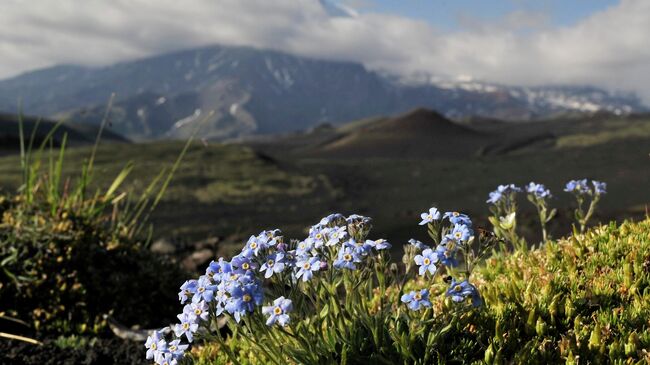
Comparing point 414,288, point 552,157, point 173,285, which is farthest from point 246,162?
point 414,288

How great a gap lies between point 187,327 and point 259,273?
1.77 feet

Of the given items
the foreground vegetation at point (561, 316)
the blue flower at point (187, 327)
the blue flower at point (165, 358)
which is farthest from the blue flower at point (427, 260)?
the blue flower at point (165, 358)

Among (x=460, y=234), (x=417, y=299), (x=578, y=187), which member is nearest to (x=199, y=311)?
(x=417, y=299)

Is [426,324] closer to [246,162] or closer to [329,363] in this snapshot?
[329,363]

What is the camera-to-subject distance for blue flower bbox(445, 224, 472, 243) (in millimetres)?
3499

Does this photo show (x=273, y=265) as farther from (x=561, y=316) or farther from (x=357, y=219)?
(x=561, y=316)

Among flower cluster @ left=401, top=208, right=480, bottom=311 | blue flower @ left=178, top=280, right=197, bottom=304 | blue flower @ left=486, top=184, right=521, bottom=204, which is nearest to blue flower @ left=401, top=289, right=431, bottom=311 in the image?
flower cluster @ left=401, top=208, right=480, bottom=311

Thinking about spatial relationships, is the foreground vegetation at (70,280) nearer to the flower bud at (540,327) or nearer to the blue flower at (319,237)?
the blue flower at (319,237)

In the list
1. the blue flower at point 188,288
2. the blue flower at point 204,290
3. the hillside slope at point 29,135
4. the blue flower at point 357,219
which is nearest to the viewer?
the blue flower at point 204,290

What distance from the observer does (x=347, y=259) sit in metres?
3.27

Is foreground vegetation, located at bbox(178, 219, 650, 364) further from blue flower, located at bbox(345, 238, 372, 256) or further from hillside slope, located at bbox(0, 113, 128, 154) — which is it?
hillside slope, located at bbox(0, 113, 128, 154)

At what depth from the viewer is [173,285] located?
27.9ft

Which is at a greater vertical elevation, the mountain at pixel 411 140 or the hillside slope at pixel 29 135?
the mountain at pixel 411 140

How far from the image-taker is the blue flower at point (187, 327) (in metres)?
3.36
